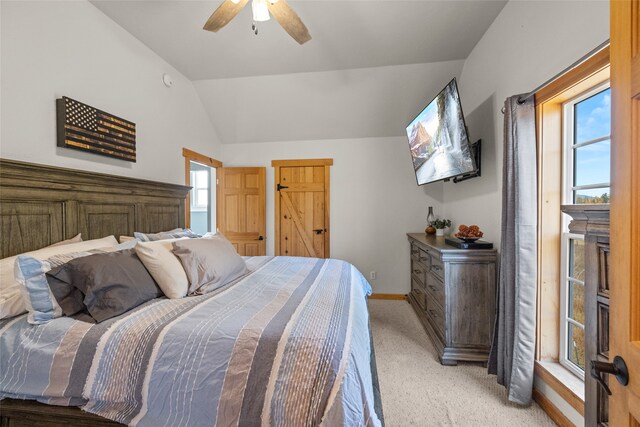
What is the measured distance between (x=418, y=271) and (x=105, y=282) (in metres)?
3.06

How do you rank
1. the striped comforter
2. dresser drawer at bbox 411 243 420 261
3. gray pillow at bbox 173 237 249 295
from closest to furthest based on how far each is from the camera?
the striped comforter < gray pillow at bbox 173 237 249 295 < dresser drawer at bbox 411 243 420 261

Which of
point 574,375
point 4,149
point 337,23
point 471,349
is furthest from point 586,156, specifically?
point 4,149

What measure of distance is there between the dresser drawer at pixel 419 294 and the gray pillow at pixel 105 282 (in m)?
2.67

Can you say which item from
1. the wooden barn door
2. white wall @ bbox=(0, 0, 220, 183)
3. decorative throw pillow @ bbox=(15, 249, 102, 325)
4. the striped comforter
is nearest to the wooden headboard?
white wall @ bbox=(0, 0, 220, 183)

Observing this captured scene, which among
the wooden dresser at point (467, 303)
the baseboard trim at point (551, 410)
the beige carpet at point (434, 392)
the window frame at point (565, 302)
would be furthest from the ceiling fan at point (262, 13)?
the baseboard trim at point (551, 410)

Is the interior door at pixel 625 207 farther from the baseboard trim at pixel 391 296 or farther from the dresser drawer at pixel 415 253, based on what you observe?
the baseboard trim at pixel 391 296

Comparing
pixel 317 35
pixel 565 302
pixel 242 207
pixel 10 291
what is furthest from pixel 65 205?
pixel 565 302

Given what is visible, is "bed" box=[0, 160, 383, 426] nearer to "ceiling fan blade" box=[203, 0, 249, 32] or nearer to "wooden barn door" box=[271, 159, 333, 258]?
"ceiling fan blade" box=[203, 0, 249, 32]

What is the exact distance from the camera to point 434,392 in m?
1.83

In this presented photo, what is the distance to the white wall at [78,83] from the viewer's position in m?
1.57

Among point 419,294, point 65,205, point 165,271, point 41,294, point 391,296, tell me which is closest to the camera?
point 41,294

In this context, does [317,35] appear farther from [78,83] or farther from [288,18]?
[78,83]

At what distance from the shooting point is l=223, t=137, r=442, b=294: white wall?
12.8 feet

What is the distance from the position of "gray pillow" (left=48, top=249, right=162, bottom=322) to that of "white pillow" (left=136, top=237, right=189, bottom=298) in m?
0.08
